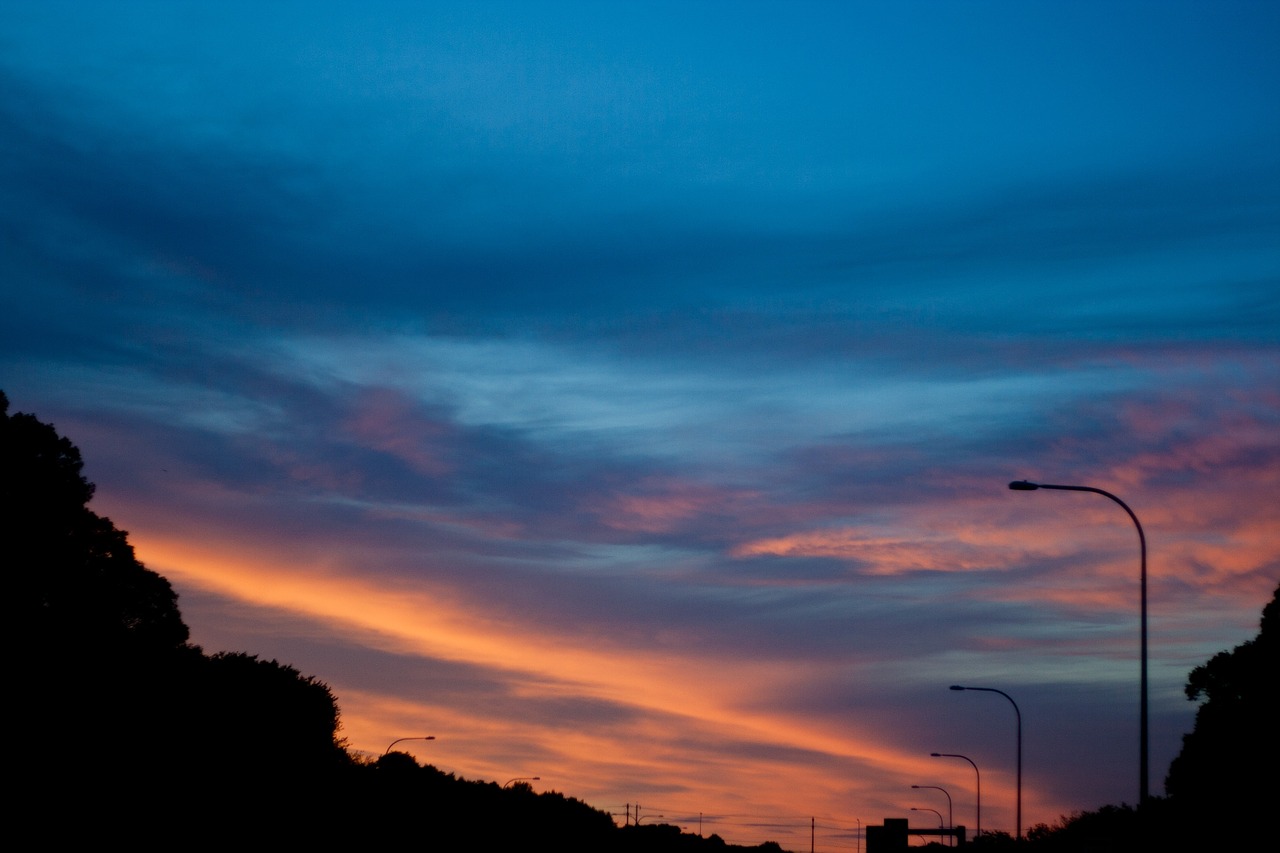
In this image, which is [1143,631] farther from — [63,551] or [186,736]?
[63,551]

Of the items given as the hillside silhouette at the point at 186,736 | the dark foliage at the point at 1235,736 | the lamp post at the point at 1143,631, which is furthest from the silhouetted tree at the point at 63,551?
the dark foliage at the point at 1235,736

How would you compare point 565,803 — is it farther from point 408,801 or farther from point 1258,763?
point 1258,763

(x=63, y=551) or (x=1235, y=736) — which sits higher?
(x=63, y=551)

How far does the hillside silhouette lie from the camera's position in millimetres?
39000

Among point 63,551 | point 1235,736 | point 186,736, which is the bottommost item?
point 186,736

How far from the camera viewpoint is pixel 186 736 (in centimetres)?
4572

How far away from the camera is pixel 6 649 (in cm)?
4669

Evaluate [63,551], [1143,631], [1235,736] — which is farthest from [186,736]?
[1235,736]

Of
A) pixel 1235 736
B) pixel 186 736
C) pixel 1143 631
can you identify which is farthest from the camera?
pixel 1235 736

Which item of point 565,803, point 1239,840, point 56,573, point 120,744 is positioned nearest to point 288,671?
point 56,573

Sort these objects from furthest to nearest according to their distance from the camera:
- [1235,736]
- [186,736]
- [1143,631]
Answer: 1. [1235,736]
2. [186,736]
3. [1143,631]

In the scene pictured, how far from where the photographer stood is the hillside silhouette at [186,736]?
39000 mm

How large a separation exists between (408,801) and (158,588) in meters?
14.7

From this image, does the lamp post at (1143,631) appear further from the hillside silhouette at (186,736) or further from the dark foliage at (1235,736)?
the dark foliage at (1235,736)
